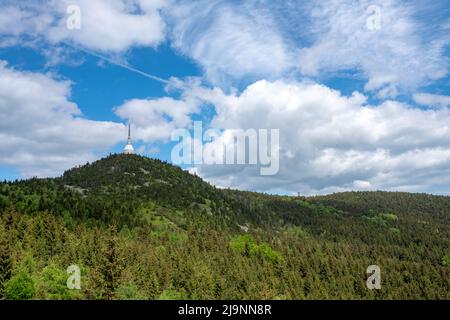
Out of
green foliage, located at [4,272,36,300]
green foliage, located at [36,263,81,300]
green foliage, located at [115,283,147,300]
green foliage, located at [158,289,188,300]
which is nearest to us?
green foliage, located at [4,272,36,300]

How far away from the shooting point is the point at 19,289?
3231 inches

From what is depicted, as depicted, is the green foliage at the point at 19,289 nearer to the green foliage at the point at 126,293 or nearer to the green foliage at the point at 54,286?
the green foliage at the point at 54,286

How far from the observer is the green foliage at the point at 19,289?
268ft

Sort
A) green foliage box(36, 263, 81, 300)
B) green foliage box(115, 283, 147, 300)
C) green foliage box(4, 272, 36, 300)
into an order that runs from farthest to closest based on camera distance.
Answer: green foliage box(115, 283, 147, 300) < green foliage box(36, 263, 81, 300) < green foliage box(4, 272, 36, 300)

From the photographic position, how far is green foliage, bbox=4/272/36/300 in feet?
268

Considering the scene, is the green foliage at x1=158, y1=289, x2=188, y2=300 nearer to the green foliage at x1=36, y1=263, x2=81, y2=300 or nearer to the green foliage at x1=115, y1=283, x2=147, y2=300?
the green foliage at x1=115, y1=283, x2=147, y2=300

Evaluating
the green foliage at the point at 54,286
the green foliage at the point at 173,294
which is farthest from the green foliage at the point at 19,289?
the green foliage at the point at 173,294

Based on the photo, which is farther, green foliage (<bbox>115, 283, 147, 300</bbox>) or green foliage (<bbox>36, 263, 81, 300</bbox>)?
green foliage (<bbox>115, 283, 147, 300</bbox>)

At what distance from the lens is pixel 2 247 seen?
3600 inches

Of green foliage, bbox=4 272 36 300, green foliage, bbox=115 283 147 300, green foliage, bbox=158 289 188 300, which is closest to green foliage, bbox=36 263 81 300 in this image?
green foliage, bbox=4 272 36 300

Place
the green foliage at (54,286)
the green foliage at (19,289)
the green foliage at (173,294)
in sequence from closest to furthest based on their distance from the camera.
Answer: the green foliage at (19,289), the green foliage at (54,286), the green foliage at (173,294)

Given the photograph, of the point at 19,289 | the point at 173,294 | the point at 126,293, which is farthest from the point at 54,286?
the point at 173,294

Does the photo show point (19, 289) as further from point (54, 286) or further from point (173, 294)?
point (173, 294)
